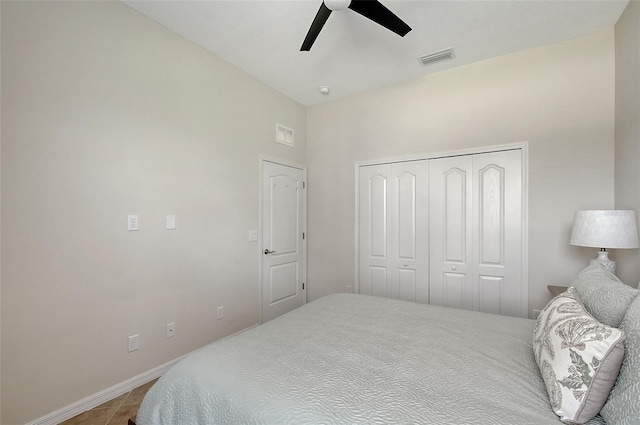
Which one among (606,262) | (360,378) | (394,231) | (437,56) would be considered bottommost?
(360,378)

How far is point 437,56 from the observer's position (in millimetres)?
2883

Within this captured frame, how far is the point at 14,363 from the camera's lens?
1.69m

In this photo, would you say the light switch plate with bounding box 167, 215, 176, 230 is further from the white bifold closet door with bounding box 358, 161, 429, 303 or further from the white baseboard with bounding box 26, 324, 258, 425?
the white bifold closet door with bounding box 358, 161, 429, 303

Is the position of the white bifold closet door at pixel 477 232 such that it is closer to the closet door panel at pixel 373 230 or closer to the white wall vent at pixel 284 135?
the closet door panel at pixel 373 230

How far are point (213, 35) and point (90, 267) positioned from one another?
2088 millimetres

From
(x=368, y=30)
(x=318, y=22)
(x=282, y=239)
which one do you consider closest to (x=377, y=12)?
(x=318, y=22)

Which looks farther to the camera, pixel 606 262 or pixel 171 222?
pixel 171 222

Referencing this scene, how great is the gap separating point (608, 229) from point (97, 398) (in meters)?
3.62

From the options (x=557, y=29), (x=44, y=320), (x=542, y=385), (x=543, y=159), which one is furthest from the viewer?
(x=543, y=159)

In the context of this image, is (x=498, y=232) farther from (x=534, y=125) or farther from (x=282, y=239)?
(x=282, y=239)

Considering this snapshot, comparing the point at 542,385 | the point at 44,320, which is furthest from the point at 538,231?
the point at 44,320

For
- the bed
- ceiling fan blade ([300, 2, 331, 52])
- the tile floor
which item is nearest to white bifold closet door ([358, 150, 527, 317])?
the bed

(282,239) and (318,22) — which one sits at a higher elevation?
(318,22)

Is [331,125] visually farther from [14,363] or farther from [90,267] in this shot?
[14,363]
